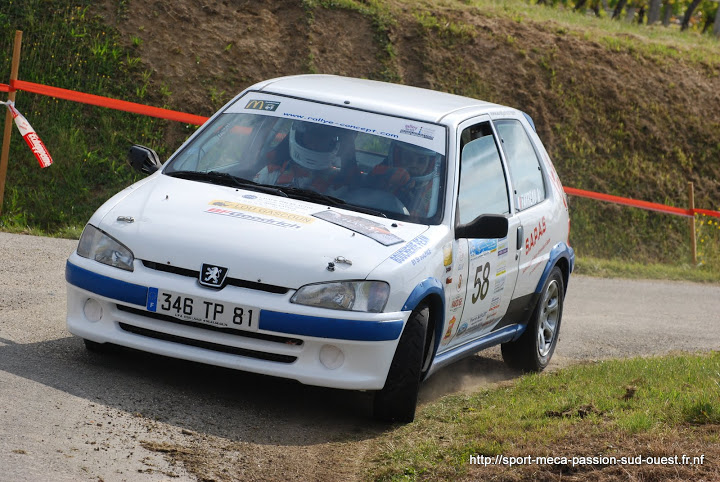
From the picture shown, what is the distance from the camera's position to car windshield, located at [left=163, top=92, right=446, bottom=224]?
21.5 ft

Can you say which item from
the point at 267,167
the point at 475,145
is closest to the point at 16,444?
the point at 267,167

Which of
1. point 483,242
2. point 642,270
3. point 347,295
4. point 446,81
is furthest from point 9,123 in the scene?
point 446,81

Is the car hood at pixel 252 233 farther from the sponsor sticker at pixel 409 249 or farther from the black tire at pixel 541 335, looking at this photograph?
the black tire at pixel 541 335

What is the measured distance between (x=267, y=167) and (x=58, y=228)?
6386mm

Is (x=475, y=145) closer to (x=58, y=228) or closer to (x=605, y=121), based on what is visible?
(x=58, y=228)

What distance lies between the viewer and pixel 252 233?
5816 mm

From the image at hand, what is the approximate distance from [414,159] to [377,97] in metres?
0.70

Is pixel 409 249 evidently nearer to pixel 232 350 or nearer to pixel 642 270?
pixel 232 350

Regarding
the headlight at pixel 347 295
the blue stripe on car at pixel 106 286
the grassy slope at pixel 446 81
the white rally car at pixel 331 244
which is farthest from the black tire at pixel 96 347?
the grassy slope at pixel 446 81

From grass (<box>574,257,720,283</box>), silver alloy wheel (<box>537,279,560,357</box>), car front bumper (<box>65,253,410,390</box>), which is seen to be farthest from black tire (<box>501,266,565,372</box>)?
grass (<box>574,257,720,283</box>)

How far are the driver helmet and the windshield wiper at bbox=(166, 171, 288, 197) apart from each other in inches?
30.6

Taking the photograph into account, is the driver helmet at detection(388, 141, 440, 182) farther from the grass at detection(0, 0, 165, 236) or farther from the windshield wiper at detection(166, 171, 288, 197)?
the grass at detection(0, 0, 165, 236)

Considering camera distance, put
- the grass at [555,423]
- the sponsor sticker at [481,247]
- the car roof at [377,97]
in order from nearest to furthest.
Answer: the grass at [555,423]
the sponsor sticker at [481,247]
the car roof at [377,97]

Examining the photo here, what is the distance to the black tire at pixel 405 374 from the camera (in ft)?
19.4
